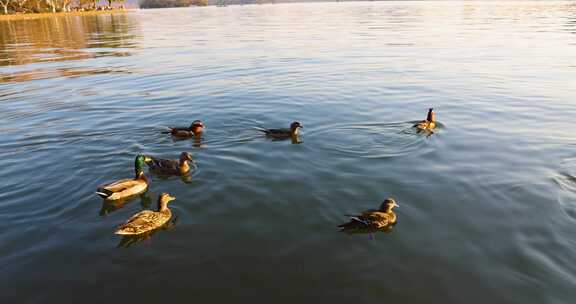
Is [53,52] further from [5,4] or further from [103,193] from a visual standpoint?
[5,4]

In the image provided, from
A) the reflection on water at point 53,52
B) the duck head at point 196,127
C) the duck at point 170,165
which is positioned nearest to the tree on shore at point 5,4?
the reflection on water at point 53,52

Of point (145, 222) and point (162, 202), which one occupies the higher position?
point (162, 202)

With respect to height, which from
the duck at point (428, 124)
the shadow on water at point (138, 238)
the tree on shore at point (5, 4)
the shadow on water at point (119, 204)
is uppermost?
the tree on shore at point (5, 4)

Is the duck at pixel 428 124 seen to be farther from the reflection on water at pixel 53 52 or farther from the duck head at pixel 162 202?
the reflection on water at pixel 53 52

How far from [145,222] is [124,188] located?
2067mm

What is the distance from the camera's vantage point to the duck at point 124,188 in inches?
435

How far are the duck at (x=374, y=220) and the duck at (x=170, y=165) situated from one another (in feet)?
17.5

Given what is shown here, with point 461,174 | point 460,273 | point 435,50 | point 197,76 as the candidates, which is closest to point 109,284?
point 460,273

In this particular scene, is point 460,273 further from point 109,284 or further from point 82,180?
point 82,180

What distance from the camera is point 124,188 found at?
444 inches

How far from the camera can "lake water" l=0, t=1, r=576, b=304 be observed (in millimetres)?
7992

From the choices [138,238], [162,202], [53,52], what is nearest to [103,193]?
[162,202]

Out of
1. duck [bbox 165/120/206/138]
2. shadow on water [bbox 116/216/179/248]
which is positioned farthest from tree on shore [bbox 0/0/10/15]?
shadow on water [bbox 116/216/179/248]

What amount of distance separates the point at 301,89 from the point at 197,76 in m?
8.99
